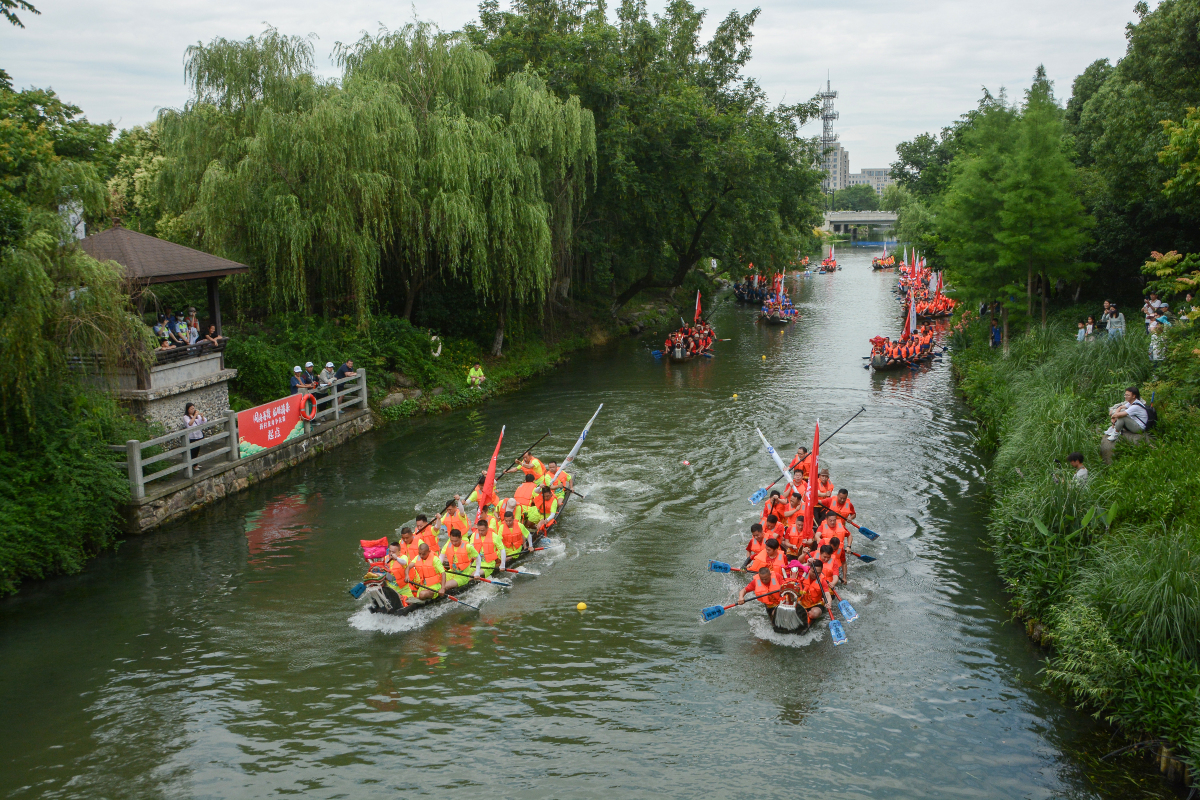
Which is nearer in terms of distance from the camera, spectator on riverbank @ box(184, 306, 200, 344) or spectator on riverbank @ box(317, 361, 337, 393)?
spectator on riverbank @ box(184, 306, 200, 344)

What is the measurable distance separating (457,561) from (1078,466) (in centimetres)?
937

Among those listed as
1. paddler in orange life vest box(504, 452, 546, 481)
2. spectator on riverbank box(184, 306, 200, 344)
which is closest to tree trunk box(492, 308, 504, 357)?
spectator on riverbank box(184, 306, 200, 344)

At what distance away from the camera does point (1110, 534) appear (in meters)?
10.9

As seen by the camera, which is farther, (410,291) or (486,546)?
(410,291)

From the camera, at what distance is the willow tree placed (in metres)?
20.7

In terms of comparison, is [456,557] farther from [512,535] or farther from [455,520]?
[512,535]

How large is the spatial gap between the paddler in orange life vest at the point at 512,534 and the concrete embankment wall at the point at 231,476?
A: 645cm

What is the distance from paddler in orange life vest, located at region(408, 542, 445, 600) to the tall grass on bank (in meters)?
7.89

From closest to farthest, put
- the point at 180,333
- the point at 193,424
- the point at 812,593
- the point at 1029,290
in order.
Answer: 1. the point at 812,593
2. the point at 193,424
3. the point at 180,333
4. the point at 1029,290

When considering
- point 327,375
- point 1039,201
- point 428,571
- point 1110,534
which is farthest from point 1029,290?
point 428,571

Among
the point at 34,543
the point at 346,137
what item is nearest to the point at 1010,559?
the point at 34,543

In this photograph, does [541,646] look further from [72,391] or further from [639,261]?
[639,261]

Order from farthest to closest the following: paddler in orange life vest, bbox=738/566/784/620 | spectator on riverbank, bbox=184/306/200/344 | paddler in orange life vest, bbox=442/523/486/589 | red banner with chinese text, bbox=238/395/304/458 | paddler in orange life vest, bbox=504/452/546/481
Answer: spectator on riverbank, bbox=184/306/200/344
red banner with chinese text, bbox=238/395/304/458
paddler in orange life vest, bbox=504/452/546/481
paddler in orange life vest, bbox=442/523/486/589
paddler in orange life vest, bbox=738/566/784/620

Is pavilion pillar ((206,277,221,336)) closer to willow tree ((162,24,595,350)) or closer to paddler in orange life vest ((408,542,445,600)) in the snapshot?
willow tree ((162,24,595,350))
